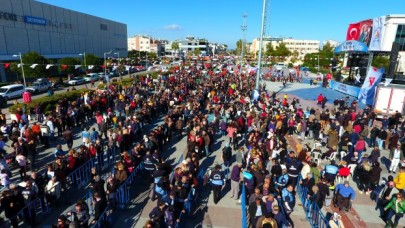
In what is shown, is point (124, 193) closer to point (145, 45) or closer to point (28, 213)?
point (28, 213)

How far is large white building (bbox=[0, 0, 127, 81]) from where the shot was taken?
43.5m

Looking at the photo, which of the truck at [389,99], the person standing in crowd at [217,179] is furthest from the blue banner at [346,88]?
the person standing in crowd at [217,179]

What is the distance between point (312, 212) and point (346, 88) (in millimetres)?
27247

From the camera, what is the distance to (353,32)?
30703 millimetres

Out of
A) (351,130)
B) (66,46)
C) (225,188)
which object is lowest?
(225,188)

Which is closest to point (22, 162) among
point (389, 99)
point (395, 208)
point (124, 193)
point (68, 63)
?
point (124, 193)

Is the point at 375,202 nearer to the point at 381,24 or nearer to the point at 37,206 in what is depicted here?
the point at 37,206

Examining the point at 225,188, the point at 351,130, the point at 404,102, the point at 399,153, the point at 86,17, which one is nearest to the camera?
the point at 225,188

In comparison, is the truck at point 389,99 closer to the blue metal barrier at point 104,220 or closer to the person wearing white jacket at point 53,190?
the blue metal barrier at point 104,220

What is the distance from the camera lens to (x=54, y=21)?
5503cm

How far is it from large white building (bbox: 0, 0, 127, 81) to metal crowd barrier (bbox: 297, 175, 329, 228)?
47.0 m

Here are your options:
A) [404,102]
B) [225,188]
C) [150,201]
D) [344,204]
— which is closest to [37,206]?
[150,201]

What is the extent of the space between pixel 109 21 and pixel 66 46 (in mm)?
23675

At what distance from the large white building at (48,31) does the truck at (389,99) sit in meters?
47.8
